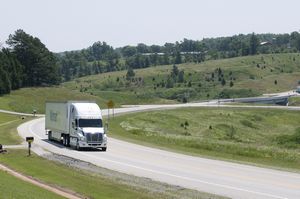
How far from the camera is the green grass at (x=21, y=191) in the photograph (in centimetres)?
2037

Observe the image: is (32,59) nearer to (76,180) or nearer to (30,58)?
(30,58)

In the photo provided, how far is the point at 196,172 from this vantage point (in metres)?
32.8

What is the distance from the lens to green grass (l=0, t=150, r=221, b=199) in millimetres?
24062

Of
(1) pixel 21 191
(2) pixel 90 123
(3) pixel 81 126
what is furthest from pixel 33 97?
(1) pixel 21 191

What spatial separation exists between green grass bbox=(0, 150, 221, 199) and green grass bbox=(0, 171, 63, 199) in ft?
5.53

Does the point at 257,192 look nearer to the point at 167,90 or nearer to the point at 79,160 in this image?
the point at 79,160

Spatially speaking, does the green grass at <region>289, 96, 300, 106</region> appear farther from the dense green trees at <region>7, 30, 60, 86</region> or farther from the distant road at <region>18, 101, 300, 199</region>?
the distant road at <region>18, 101, 300, 199</region>

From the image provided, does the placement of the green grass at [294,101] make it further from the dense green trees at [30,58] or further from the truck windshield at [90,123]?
the truck windshield at [90,123]

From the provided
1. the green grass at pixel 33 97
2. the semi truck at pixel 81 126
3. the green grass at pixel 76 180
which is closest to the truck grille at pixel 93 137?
the semi truck at pixel 81 126

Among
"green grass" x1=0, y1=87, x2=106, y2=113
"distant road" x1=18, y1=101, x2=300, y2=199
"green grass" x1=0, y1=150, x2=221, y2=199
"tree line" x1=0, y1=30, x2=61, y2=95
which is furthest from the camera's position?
"tree line" x1=0, y1=30, x2=61, y2=95

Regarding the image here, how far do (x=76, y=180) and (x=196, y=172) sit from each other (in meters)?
7.92

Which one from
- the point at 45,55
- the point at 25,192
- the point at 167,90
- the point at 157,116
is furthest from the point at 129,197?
the point at 167,90

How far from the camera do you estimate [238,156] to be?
42281 mm

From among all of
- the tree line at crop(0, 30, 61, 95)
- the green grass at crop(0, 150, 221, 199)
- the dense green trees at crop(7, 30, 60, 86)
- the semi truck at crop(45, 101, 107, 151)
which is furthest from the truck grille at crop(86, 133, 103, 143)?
the dense green trees at crop(7, 30, 60, 86)
